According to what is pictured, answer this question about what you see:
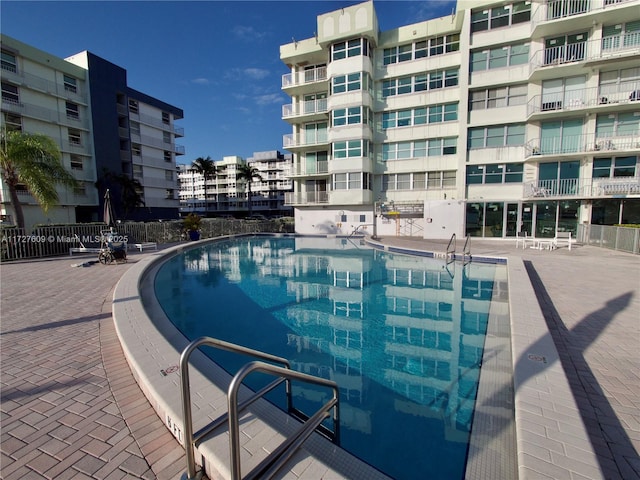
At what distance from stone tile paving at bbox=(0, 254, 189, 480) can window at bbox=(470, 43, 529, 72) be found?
82.4 ft

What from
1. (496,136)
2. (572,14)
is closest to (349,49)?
(496,136)

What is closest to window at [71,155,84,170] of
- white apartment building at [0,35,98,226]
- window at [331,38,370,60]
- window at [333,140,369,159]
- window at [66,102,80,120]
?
white apartment building at [0,35,98,226]

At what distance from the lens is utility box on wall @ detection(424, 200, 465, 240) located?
64.8 ft

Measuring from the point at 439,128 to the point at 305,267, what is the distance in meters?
16.8

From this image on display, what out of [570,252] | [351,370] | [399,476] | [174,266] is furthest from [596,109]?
[174,266]

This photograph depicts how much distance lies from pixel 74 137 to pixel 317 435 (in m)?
39.0

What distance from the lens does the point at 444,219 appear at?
65.8 ft

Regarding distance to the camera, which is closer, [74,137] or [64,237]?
[64,237]

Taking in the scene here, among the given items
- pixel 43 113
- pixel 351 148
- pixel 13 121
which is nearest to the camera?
pixel 351 148

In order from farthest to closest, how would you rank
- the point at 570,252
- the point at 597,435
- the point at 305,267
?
the point at 570,252, the point at 305,267, the point at 597,435

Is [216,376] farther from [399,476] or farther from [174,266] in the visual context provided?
[174,266]

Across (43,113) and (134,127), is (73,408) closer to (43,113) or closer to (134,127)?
(43,113)

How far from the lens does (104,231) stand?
15.3 meters

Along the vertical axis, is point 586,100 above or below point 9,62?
below
